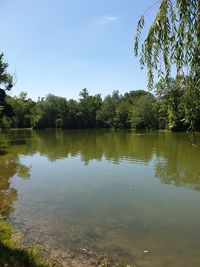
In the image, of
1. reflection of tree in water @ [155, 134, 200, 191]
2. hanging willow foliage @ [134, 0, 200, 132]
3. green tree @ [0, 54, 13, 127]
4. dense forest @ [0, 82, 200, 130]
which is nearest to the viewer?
hanging willow foliage @ [134, 0, 200, 132]

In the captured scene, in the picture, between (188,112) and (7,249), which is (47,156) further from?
(188,112)

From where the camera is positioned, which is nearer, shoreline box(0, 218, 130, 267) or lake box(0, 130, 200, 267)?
shoreline box(0, 218, 130, 267)

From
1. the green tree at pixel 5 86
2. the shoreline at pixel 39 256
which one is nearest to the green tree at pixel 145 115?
the green tree at pixel 5 86

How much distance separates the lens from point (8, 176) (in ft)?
61.7

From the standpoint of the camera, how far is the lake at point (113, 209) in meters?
A: 8.48

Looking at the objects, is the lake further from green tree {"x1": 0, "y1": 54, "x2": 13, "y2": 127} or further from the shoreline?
green tree {"x1": 0, "y1": 54, "x2": 13, "y2": 127}

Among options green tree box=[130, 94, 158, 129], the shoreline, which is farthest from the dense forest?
the shoreline

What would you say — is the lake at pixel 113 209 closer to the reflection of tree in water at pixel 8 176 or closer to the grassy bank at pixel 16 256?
the reflection of tree in water at pixel 8 176

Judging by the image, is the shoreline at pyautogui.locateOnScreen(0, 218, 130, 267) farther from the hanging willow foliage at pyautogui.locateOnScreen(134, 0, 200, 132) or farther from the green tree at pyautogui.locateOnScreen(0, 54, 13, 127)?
the green tree at pyautogui.locateOnScreen(0, 54, 13, 127)

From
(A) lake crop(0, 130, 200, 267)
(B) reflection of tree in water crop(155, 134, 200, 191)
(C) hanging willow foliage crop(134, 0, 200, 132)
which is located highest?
(C) hanging willow foliage crop(134, 0, 200, 132)

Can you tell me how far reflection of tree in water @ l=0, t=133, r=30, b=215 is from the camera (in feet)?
41.1

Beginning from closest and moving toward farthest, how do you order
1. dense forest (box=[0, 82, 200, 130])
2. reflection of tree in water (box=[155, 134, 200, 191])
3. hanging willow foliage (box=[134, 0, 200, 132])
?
hanging willow foliage (box=[134, 0, 200, 132]), reflection of tree in water (box=[155, 134, 200, 191]), dense forest (box=[0, 82, 200, 130])

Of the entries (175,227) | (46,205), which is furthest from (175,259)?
(46,205)

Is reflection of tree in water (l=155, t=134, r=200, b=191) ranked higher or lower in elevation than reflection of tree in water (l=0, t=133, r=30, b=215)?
higher
